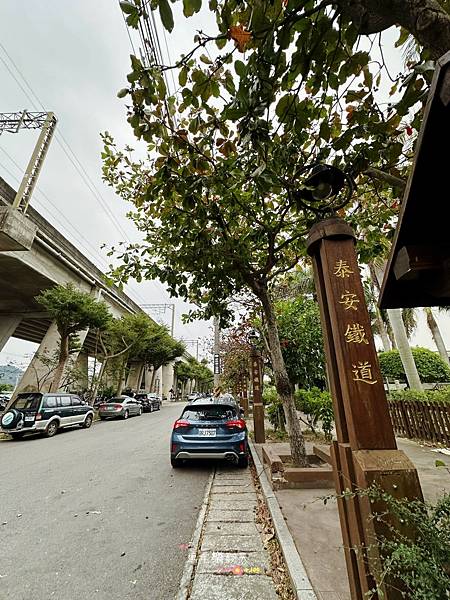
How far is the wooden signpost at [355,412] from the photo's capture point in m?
1.82

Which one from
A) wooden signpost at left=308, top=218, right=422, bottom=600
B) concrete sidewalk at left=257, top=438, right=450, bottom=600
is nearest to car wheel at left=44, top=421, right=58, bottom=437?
concrete sidewalk at left=257, top=438, right=450, bottom=600

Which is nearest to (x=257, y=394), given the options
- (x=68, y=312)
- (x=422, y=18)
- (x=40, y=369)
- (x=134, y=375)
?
(x=422, y=18)

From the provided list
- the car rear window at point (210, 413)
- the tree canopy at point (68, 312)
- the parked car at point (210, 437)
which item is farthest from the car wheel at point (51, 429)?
the car rear window at point (210, 413)

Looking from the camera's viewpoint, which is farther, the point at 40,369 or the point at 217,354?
the point at 40,369

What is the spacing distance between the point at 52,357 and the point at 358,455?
20.7 meters

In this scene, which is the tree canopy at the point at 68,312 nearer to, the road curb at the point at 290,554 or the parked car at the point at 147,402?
the parked car at the point at 147,402

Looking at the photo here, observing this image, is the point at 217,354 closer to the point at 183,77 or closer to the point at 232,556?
the point at 232,556

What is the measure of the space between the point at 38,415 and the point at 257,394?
7.97m

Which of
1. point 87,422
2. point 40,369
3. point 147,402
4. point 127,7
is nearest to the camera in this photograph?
point 127,7

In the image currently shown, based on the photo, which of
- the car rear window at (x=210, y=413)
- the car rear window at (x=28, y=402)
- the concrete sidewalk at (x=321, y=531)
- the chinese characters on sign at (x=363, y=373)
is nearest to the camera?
the chinese characters on sign at (x=363, y=373)

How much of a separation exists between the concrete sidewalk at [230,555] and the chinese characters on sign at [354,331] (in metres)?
1.97

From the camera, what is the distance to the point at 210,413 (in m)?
6.32

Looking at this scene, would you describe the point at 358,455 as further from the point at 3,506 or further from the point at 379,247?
the point at 3,506

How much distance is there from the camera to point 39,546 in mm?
3361
